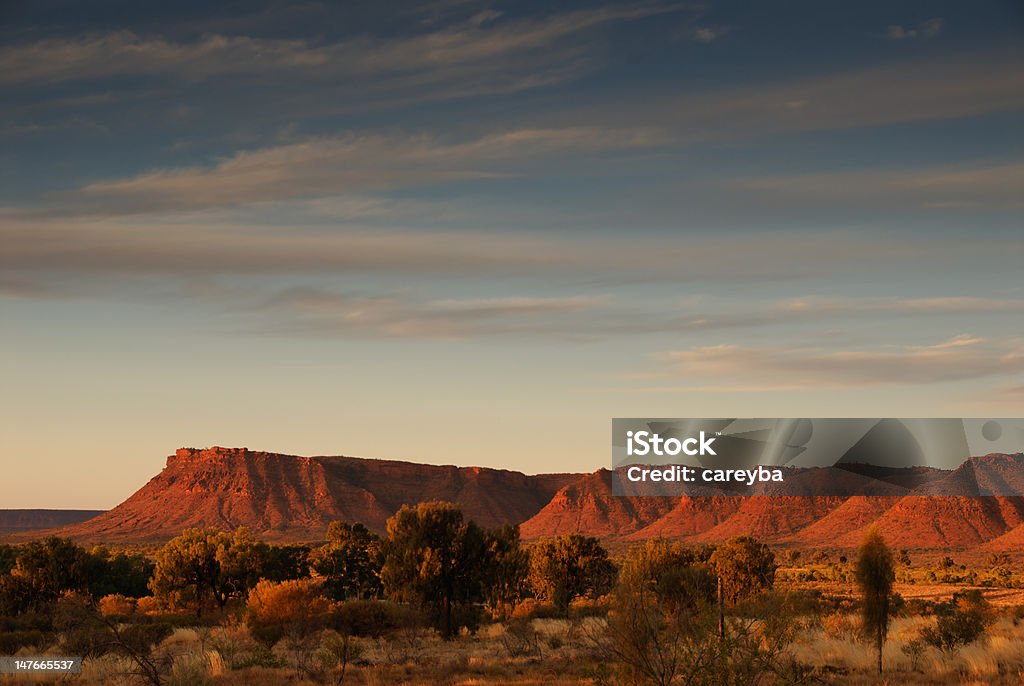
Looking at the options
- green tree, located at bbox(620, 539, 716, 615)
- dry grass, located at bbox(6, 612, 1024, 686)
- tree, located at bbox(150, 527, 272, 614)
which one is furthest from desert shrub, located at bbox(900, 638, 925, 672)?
tree, located at bbox(150, 527, 272, 614)

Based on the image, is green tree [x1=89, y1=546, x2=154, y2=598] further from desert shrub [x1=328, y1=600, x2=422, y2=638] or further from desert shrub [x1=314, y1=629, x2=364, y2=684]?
desert shrub [x1=314, y1=629, x2=364, y2=684]

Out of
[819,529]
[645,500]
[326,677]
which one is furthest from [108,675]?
[645,500]

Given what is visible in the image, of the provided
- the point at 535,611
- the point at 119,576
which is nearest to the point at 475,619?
the point at 535,611

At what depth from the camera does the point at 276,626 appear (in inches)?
1303

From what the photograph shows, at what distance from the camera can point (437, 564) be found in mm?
37125

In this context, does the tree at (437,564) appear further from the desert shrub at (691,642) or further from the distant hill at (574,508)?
the distant hill at (574,508)

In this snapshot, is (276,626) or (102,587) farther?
(102,587)

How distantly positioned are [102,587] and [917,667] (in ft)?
145

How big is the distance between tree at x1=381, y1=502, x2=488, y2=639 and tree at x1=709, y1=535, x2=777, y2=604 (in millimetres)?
18189

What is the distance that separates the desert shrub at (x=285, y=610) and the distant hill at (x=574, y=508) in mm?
90014

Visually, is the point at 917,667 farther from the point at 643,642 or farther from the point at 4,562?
the point at 4,562

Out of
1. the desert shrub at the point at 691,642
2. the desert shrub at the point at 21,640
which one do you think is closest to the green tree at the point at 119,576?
the desert shrub at the point at 21,640

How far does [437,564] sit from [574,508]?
5665 inches

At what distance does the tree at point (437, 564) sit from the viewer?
122ft
